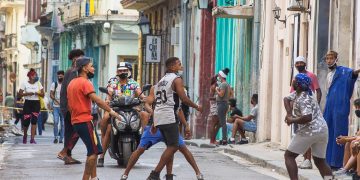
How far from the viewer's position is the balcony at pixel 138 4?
5016cm

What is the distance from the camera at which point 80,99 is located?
55.3 feet

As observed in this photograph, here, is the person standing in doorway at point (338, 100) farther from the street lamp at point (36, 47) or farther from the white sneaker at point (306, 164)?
the street lamp at point (36, 47)

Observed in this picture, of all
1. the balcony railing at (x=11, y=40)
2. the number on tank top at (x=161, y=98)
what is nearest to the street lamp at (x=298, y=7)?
the number on tank top at (x=161, y=98)

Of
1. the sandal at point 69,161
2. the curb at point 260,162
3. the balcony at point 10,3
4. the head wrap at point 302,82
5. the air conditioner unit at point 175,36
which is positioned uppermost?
the balcony at point 10,3

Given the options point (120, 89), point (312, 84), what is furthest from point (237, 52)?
point (312, 84)

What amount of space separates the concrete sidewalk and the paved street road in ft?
0.97

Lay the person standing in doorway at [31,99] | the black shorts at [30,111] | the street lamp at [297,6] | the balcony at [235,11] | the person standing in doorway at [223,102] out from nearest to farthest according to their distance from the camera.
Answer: the street lamp at [297,6] → the person standing in doorway at [31,99] → the black shorts at [30,111] → the person standing in doorway at [223,102] → the balcony at [235,11]

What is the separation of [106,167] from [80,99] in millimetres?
4597

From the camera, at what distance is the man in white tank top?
17.9 m

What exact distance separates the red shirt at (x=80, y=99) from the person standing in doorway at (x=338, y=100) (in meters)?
4.30

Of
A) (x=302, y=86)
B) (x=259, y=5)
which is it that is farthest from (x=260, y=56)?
(x=302, y=86)

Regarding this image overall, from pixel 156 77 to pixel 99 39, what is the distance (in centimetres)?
952

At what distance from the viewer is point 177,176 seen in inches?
765

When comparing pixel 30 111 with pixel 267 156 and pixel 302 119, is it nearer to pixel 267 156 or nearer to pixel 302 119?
pixel 267 156
